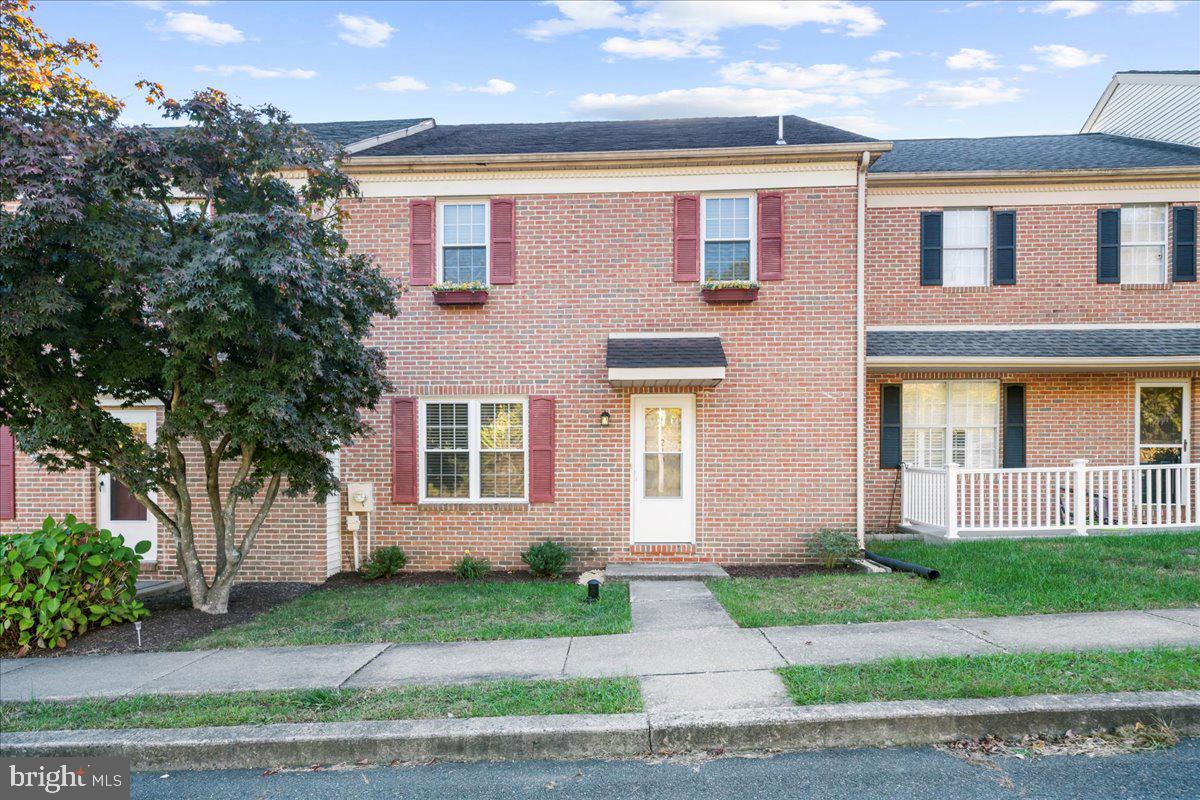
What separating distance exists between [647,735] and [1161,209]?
12041 mm

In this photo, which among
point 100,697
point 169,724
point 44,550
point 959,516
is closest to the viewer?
point 169,724

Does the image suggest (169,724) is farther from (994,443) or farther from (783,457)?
(994,443)

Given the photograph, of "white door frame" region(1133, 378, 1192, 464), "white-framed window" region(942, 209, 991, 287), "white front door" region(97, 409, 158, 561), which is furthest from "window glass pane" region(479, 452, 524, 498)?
"white door frame" region(1133, 378, 1192, 464)

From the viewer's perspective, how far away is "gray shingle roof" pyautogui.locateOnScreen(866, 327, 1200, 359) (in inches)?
407

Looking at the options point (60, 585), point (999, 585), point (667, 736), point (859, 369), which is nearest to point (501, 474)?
point (60, 585)

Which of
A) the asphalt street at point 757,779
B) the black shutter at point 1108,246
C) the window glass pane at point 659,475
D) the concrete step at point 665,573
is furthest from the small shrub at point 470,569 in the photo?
the black shutter at point 1108,246

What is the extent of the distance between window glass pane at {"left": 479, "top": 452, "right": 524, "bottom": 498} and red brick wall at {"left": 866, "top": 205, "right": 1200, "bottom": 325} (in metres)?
6.08

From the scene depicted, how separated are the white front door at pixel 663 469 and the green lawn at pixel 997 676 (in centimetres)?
466

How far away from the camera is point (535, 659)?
564cm

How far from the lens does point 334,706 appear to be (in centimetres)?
472

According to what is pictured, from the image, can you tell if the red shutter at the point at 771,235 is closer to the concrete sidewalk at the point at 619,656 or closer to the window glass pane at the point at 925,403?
the window glass pane at the point at 925,403

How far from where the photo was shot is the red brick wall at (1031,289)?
36.2 ft

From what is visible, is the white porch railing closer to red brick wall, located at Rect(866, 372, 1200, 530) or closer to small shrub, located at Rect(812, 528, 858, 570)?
red brick wall, located at Rect(866, 372, 1200, 530)

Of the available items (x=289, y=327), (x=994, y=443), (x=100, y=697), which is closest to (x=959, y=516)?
(x=994, y=443)
